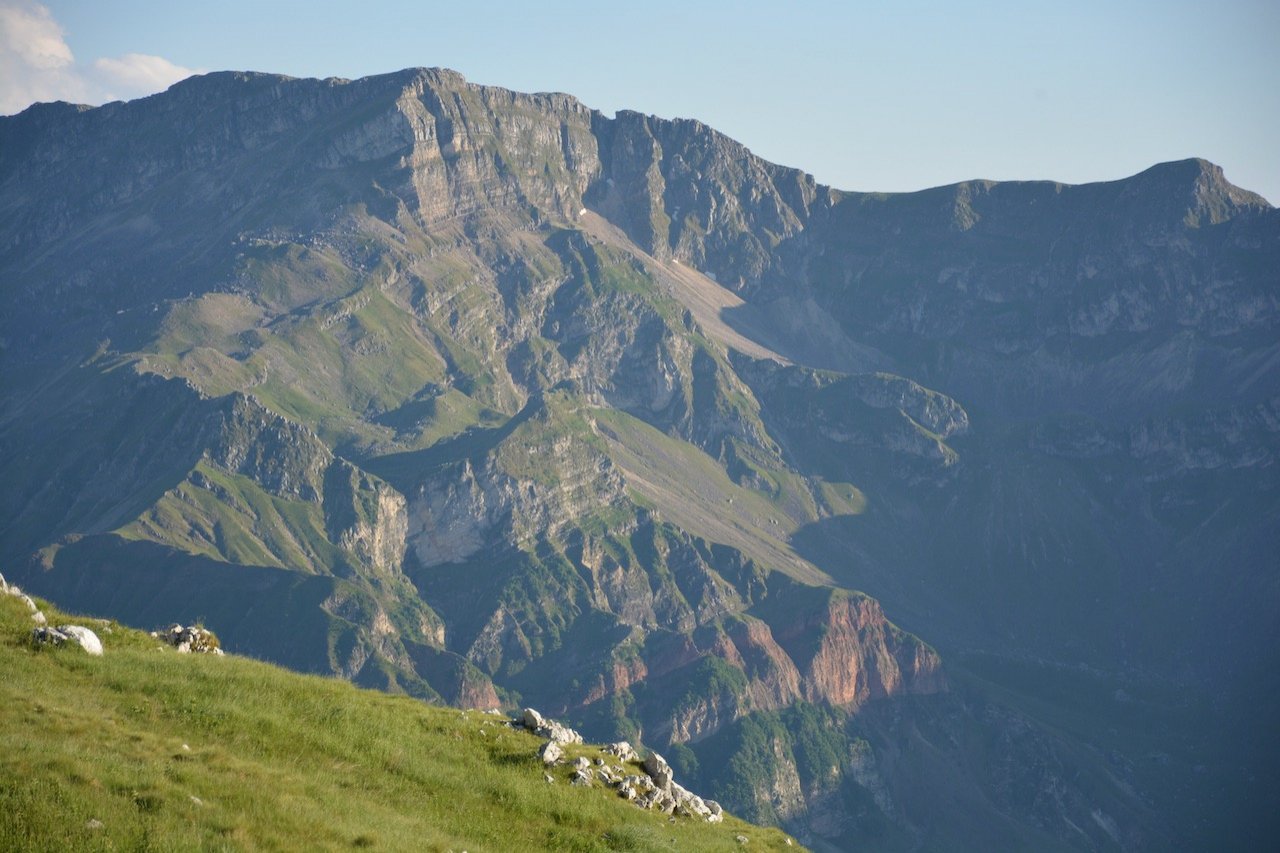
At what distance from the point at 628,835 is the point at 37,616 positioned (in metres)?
22.5

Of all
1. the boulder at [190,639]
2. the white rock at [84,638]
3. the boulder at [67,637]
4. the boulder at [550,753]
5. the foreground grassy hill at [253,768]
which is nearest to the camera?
the foreground grassy hill at [253,768]

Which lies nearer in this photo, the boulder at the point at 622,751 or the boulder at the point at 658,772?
the boulder at the point at 658,772

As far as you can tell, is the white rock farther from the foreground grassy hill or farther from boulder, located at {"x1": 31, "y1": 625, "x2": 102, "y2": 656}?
the foreground grassy hill

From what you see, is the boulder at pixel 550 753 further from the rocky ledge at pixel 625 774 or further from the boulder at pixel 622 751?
the boulder at pixel 622 751

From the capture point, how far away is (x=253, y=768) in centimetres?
4700

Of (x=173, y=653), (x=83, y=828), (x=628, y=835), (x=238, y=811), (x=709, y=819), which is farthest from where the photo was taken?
(x=709, y=819)

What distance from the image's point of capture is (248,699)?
5356 centimetres

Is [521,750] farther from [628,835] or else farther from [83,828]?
[83,828]

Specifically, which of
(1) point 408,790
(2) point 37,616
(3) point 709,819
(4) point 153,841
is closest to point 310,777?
(1) point 408,790

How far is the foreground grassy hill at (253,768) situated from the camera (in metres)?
41.3

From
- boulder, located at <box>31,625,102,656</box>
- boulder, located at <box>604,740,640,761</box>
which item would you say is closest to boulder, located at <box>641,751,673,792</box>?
boulder, located at <box>604,740,640,761</box>

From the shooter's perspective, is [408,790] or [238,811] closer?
[238,811]

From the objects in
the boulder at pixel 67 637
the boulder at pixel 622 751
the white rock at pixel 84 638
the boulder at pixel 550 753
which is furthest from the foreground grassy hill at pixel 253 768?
the boulder at pixel 622 751

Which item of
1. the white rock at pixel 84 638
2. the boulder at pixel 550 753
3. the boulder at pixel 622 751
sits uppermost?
the boulder at pixel 622 751
